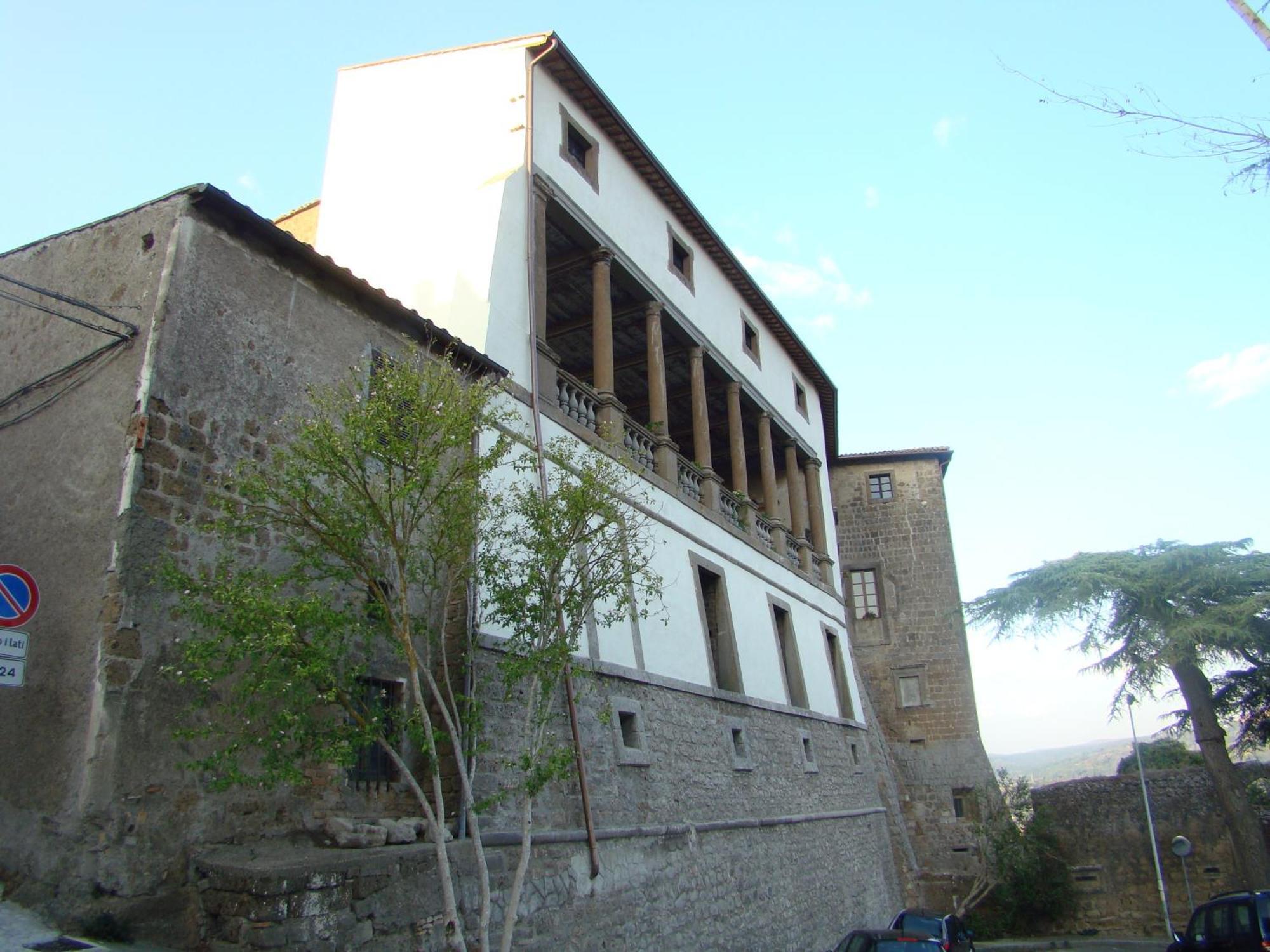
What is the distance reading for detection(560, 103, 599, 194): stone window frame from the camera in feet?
46.6

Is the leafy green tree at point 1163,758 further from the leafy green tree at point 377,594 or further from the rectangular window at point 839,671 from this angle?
the leafy green tree at point 377,594

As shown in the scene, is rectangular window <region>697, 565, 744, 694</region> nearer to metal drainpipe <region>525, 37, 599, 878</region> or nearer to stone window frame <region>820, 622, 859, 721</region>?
metal drainpipe <region>525, 37, 599, 878</region>

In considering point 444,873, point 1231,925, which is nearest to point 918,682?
point 1231,925

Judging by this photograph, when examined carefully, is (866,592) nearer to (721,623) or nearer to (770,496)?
(770,496)

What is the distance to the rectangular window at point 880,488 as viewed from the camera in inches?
1073

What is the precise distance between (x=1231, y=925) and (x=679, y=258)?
1348 cm

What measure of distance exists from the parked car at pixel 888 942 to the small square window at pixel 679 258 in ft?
36.6

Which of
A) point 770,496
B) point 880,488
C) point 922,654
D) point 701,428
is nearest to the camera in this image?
point 701,428

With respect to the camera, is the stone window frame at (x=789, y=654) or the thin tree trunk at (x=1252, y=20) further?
the stone window frame at (x=789, y=654)

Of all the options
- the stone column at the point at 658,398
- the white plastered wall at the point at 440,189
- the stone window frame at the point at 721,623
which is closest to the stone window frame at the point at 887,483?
the stone window frame at the point at 721,623

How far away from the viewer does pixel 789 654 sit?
60.1ft

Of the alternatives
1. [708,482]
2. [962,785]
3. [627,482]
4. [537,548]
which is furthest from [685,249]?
[962,785]

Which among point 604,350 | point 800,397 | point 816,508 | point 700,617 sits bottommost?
point 700,617

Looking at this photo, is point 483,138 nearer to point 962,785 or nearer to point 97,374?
point 97,374
